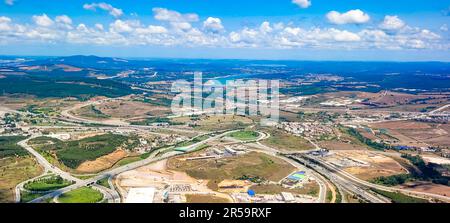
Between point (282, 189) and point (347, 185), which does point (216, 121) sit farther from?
point (282, 189)

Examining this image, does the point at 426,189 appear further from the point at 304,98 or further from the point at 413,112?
the point at 304,98

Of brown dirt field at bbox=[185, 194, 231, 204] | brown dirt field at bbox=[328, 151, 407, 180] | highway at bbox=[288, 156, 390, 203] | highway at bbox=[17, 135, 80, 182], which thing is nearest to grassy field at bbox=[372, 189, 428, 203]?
highway at bbox=[288, 156, 390, 203]

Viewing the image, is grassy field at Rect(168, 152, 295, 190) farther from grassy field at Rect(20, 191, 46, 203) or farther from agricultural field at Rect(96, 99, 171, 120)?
agricultural field at Rect(96, 99, 171, 120)

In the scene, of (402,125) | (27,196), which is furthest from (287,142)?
(27,196)

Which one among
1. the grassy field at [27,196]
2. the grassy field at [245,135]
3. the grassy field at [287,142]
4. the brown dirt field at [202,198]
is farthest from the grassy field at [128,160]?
the grassy field at [287,142]

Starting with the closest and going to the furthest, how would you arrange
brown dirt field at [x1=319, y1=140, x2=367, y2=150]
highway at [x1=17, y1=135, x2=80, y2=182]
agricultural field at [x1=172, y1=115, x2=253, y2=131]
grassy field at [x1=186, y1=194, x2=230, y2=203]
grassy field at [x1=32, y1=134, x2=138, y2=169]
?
grassy field at [x1=186, y1=194, x2=230, y2=203]
highway at [x1=17, y1=135, x2=80, y2=182]
grassy field at [x1=32, y1=134, x2=138, y2=169]
brown dirt field at [x1=319, y1=140, x2=367, y2=150]
agricultural field at [x1=172, y1=115, x2=253, y2=131]
